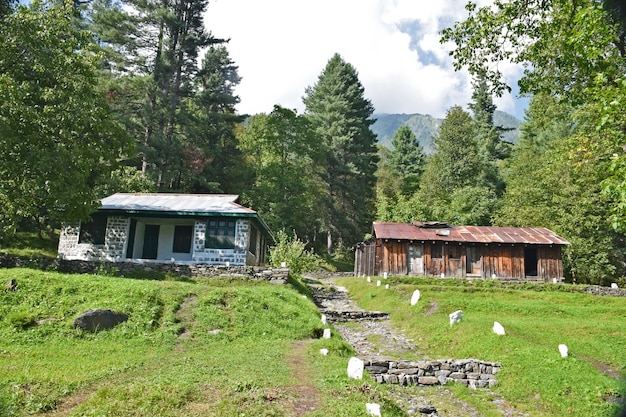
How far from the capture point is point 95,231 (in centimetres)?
2694

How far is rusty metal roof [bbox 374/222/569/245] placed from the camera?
34.5 metres

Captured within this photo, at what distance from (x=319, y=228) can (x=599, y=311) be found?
34326 mm

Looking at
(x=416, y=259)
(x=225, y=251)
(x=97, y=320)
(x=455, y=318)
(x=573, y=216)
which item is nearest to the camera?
(x=97, y=320)

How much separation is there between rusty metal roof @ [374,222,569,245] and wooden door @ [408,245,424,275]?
97cm

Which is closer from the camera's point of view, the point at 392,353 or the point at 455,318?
the point at 392,353

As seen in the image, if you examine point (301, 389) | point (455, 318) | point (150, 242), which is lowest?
point (301, 389)

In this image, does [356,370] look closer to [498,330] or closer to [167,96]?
[498,330]

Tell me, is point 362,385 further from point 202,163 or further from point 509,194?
point 509,194

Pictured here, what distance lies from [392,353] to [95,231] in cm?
1978

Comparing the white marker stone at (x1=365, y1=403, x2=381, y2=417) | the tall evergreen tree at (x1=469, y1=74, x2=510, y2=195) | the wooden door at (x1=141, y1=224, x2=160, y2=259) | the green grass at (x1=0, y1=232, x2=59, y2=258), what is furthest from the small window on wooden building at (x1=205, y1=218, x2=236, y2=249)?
the tall evergreen tree at (x1=469, y1=74, x2=510, y2=195)

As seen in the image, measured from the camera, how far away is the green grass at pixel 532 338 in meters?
11.0

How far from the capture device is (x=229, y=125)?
165 feet

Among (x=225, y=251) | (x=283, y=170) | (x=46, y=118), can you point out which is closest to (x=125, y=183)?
(x=225, y=251)

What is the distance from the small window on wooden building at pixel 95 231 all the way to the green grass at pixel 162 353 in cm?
891
